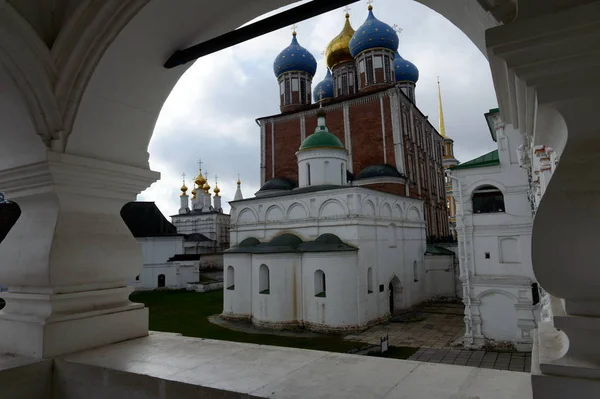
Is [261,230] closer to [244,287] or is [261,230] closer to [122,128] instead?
[244,287]

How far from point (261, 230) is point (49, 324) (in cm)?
1776

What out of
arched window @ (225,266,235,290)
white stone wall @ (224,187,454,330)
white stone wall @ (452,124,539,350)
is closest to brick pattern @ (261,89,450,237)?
white stone wall @ (224,187,454,330)

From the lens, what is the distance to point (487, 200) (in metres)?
14.8

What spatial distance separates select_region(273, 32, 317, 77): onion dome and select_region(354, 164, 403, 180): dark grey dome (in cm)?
1119

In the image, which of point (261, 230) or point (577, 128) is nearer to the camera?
point (577, 128)

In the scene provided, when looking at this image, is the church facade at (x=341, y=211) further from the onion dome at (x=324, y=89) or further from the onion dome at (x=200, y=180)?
the onion dome at (x=200, y=180)

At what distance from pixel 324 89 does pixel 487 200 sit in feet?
74.2

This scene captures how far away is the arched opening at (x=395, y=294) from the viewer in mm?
20125

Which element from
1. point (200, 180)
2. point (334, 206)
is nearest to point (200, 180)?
point (200, 180)

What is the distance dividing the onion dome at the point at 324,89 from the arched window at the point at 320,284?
20.8 metres

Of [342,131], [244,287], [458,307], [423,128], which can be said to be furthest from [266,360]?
[423,128]

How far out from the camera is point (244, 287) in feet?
61.4

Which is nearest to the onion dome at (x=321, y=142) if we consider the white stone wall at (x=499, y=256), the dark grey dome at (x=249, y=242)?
the dark grey dome at (x=249, y=242)

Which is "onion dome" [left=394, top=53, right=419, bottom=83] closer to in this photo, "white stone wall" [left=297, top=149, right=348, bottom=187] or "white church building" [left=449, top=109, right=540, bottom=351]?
"white stone wall" [left=297, top=149, right=348, bottom=187]
